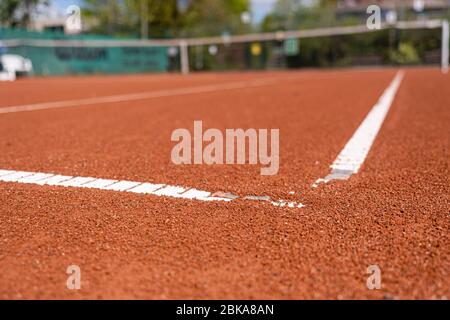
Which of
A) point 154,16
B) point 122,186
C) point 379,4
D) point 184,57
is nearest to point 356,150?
point 122,186

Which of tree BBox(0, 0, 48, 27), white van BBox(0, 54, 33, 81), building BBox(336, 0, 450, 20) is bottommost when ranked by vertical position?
white van BBox(0, 54, 33, 81)

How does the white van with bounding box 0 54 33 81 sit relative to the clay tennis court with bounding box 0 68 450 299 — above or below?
above

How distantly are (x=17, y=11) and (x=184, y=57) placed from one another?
1036cm

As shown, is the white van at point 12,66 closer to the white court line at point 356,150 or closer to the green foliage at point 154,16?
the green foliage at point 154,16

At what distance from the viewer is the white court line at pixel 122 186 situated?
2172mm

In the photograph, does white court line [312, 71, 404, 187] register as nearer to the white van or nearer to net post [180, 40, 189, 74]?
the white van

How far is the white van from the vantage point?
58.6 ft

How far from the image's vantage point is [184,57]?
2627 cm

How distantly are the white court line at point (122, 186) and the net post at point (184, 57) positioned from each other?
76.8ft

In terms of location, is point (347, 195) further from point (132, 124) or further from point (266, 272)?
point (132, 124)

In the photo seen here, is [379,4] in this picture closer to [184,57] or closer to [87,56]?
[184,57]

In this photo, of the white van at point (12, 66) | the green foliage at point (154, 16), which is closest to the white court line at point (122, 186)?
the white van at point (12, 66)

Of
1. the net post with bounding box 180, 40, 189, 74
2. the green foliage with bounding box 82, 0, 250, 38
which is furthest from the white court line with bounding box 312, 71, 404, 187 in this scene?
the green foliage with bounding box 82, 0, 250, 38

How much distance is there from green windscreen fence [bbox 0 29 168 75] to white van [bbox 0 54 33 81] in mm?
569
